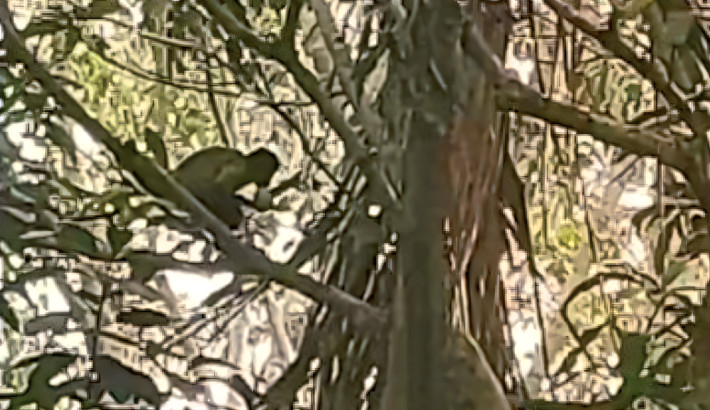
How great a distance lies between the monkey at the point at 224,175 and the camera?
65cm

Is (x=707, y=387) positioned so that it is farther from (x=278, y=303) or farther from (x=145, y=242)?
(x=145, y=242)

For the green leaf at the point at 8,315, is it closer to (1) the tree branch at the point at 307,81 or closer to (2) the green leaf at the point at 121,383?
(2) the green leaf at the point at 121,383

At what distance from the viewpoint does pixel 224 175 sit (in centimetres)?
66

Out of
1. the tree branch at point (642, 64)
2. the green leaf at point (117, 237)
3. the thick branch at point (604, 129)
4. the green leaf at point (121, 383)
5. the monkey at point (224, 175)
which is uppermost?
the tree branch at point (642, 64)

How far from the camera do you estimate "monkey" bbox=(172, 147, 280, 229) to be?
652 millimetres

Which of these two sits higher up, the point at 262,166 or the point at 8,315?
the point at 262,166

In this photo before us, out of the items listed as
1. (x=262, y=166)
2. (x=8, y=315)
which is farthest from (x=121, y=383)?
(x=262, y=166)

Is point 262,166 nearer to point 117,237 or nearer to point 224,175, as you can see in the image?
point 224,175

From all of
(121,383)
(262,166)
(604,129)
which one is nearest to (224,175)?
(262,166)

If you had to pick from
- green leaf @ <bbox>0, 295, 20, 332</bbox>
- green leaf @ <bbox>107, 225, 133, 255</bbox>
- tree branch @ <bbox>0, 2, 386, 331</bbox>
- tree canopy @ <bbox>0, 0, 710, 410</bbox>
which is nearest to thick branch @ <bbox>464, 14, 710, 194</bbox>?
tree canopy @ <bbox>0, 0, 710, 410</bbox>

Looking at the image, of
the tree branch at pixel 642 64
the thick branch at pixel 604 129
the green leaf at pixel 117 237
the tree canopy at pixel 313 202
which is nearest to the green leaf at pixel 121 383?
the tree canopy at pixel 313 202

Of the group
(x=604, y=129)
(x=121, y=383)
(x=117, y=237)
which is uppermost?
(x=604, y=129)

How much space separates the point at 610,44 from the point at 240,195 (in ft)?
1.34

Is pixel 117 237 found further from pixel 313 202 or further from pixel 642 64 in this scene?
pixel 642 64
